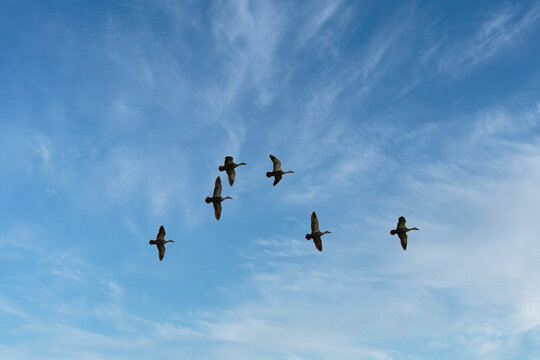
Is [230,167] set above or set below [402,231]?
above

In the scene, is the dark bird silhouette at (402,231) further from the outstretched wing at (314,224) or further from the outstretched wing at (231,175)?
the outstretched wing at (231,175)

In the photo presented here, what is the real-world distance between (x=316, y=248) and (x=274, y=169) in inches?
368

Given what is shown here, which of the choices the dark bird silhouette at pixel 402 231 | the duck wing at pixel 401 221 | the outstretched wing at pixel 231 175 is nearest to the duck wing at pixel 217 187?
the outstretched wing at pixel 231 175

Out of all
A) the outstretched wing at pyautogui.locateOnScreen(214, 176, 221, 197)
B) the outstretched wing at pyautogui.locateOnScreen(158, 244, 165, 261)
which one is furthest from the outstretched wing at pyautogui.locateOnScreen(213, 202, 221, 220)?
the outstretched wing at pyautogui.locateOnScreen(158, 244, 165, 261)

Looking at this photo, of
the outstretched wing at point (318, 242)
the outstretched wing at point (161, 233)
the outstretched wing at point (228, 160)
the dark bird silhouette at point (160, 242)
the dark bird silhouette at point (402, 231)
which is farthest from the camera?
the outstretched wing at point (161, 233)

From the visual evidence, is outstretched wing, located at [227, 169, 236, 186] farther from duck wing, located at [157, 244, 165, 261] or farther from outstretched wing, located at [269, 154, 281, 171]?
duck wing, located at [157, 244, 165, 261]

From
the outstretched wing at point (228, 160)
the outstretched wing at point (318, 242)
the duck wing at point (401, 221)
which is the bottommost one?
the outstretched wing at point (318, 242)

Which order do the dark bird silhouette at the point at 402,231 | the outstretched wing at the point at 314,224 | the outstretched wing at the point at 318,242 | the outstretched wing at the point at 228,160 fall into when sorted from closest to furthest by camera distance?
the outstretched wing at the point at 318,242 < the outstretched wing at the point at 314,224 < the outstretched wing at the point at 228,160 < the dark bird silhouette at the point at 402,231

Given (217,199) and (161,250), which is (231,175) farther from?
→ (161,250)

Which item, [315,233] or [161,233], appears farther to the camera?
[161,233]

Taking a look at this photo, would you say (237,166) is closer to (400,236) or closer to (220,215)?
(220,215)

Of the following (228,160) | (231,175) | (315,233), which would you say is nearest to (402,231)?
(315,233)

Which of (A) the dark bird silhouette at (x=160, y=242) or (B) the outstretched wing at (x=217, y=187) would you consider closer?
(B) the outstretched wing at (x=217, y=187)

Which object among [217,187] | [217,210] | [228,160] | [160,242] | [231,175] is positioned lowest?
[160,242]
